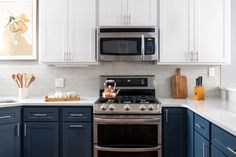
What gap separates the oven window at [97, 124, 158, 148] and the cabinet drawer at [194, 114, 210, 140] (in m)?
0.49

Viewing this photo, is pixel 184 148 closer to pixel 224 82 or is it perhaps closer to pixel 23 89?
pixel 224 82

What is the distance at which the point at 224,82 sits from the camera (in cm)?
334

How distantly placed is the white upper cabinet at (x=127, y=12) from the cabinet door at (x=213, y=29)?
53 cm

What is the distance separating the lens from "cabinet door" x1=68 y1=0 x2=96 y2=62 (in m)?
3.10

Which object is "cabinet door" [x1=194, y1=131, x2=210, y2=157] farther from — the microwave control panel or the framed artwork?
the framed artwork

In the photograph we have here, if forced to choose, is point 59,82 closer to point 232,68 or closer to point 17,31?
point 17,31

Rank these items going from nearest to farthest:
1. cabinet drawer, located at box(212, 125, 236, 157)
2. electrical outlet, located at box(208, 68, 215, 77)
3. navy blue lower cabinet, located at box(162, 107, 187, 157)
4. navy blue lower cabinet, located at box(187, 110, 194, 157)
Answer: cabinet drawer, located at box(212, 125, 236, 157), navy blue lower cabinet, located at box(187, 110, 194, 157), navy blue lower cabinet, located at box(162, 107, 187, 157), electrical outlet, located at box(208, 68, 215, 77)

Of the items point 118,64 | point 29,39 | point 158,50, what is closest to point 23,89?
point 29,39

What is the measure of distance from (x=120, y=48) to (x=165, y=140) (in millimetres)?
1146

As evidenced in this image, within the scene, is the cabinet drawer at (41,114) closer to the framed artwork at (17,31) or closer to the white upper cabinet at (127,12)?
the framed artwork at (17,31)

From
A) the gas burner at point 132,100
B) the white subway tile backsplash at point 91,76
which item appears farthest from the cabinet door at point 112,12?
the gas burner at point 132,100

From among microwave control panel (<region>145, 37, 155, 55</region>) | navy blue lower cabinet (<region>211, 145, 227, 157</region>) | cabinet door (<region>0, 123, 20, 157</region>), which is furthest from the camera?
microwave control panel (<region>145, 37, 155, 55</region>)

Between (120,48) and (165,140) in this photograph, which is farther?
(120,48)

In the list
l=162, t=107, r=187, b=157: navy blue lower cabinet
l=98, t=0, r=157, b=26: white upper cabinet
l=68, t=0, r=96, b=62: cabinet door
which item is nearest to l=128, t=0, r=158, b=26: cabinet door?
l=98, t=0, r=157, b=26: white upper cabinet
